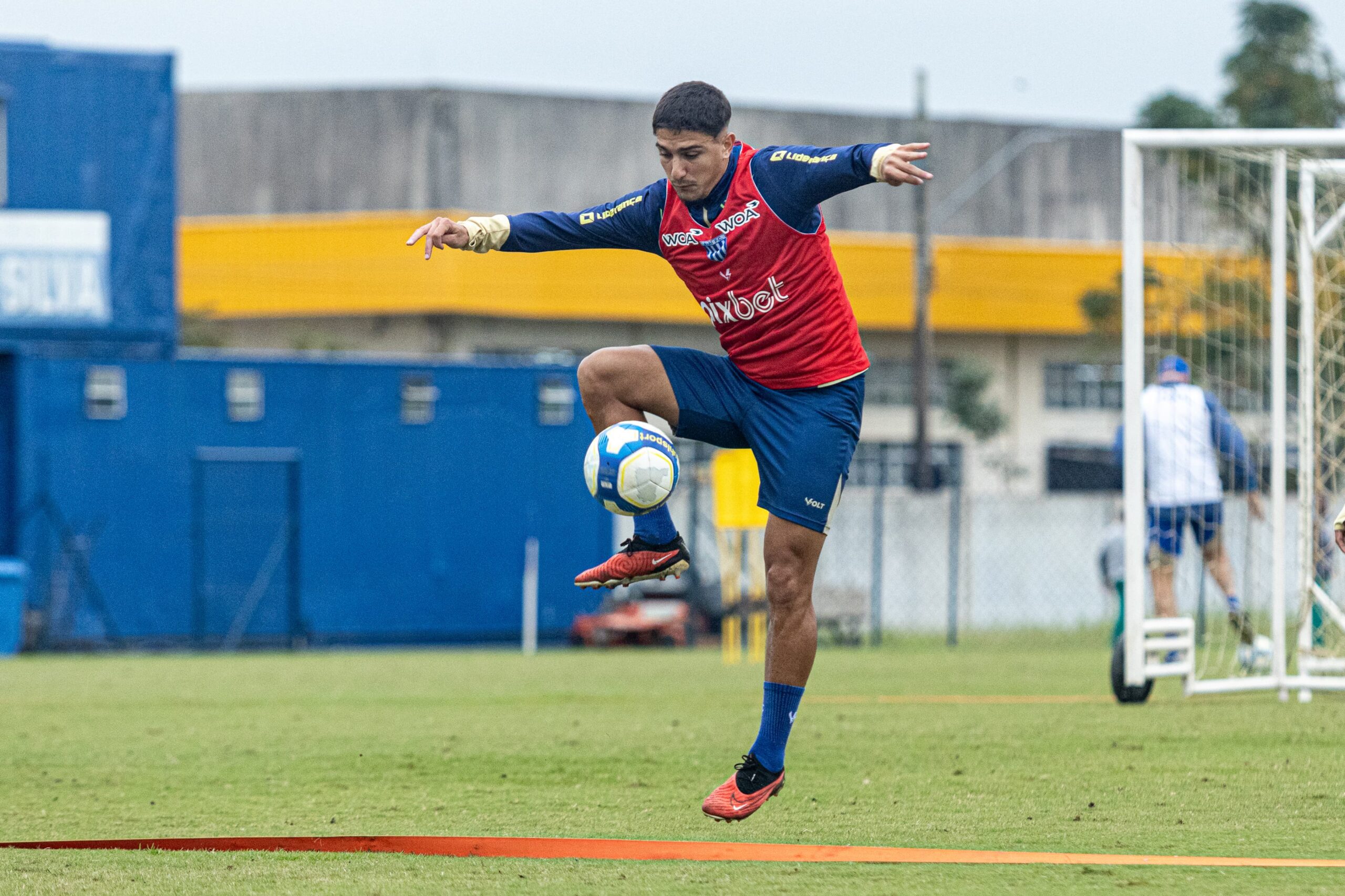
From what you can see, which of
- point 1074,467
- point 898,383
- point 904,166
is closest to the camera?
point 904,166

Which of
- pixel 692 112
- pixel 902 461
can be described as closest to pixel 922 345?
pixel 902 461

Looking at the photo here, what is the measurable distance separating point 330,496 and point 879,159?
16.0 metres

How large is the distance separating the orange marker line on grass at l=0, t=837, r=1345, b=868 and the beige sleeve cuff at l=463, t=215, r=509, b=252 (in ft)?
7.16

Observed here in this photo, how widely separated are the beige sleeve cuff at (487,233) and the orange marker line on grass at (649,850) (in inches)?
85.9

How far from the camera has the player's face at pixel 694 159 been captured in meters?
5.84

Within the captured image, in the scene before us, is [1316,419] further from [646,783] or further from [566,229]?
[566,229]

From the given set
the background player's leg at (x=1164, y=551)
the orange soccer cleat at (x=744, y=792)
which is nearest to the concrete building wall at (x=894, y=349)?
the background player's leg at (x=1164, y=551)

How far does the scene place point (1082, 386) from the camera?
4400cm

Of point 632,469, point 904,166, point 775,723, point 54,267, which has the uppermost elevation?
point 54,267

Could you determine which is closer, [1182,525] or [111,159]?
[1182,525]

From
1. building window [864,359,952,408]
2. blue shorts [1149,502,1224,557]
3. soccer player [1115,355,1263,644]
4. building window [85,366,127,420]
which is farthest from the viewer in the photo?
building window [864,359,952,408]

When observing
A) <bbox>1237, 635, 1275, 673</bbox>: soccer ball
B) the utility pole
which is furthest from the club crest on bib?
the utility pole

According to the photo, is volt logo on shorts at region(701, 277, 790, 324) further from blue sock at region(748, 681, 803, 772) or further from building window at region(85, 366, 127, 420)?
building window at region(85, 366, 127, 420)

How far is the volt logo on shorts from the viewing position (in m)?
5.99
